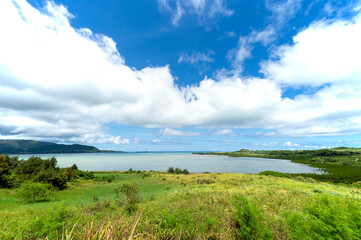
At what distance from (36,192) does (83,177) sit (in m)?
26.4

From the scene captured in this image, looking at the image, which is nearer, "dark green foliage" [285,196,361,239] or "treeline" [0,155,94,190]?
"dark green foliage" [285,196,361,239]

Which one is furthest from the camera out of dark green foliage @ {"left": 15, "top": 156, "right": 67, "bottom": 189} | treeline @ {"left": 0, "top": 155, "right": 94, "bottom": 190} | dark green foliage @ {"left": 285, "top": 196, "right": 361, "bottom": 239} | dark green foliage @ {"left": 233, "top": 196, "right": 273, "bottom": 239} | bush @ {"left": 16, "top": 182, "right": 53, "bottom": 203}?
dark green foliage @ {"left": 15, "top": 156, "right": 67, "bottom": 189}

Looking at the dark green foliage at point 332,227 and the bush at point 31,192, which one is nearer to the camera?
the dark green foliage at point 332,227

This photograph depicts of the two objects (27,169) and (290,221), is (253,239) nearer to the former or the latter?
(290,221)

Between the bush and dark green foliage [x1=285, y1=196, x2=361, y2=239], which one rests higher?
dark green foliage [x1=285, y1=196, x2=361, y2=239]

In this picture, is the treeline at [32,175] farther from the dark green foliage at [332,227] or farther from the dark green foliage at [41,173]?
the dark green foliage at [332,227]

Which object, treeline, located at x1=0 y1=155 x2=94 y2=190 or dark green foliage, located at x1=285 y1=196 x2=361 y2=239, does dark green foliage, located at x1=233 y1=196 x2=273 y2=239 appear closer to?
dark green foliage, located at x1=285 y1=196 x2=361 y2=239

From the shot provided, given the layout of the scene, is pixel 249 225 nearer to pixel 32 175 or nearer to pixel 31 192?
pixel 31 192

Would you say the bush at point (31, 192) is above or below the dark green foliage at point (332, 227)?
below

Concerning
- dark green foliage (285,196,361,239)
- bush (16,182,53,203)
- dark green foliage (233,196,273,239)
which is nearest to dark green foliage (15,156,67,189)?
bush (16,182,53,203)

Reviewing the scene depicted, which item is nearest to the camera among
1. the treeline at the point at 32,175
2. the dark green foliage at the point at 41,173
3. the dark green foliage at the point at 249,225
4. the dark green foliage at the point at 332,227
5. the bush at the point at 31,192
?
the dark green foliage at the point at 332,227

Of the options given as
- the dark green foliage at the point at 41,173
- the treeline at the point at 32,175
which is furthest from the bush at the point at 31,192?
the dark green foliage at the point at 41,173

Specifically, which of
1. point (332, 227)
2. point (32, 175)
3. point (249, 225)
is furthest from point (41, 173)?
point (332, 227)

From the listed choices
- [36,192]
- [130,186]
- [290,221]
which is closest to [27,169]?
[36,192]
